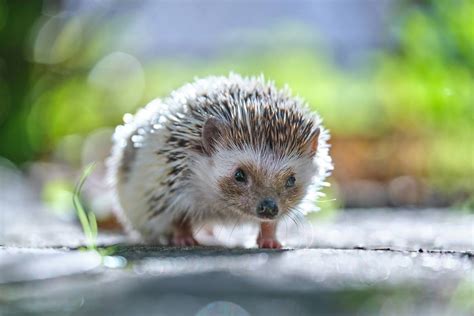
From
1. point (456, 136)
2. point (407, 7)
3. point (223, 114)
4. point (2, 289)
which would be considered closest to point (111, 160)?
point (223, 114)

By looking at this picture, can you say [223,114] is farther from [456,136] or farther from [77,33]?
[77,33]

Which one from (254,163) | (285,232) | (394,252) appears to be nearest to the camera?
(394,252)

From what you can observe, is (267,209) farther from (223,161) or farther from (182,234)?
(182,234)

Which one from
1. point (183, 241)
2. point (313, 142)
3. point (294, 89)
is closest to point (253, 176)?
point (313, 142)

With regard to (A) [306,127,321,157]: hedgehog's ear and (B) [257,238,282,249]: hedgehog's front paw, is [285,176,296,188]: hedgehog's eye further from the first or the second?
(B) [257,238,282,249]: hedgehog's front paw

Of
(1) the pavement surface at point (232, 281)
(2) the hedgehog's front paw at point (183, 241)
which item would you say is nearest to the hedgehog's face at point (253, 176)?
(2) the hedgehog's front paw at point (183, 241)

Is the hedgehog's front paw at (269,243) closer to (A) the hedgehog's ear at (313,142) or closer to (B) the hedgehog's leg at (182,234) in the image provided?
(B) the hedgehog's leg at (182,234)
